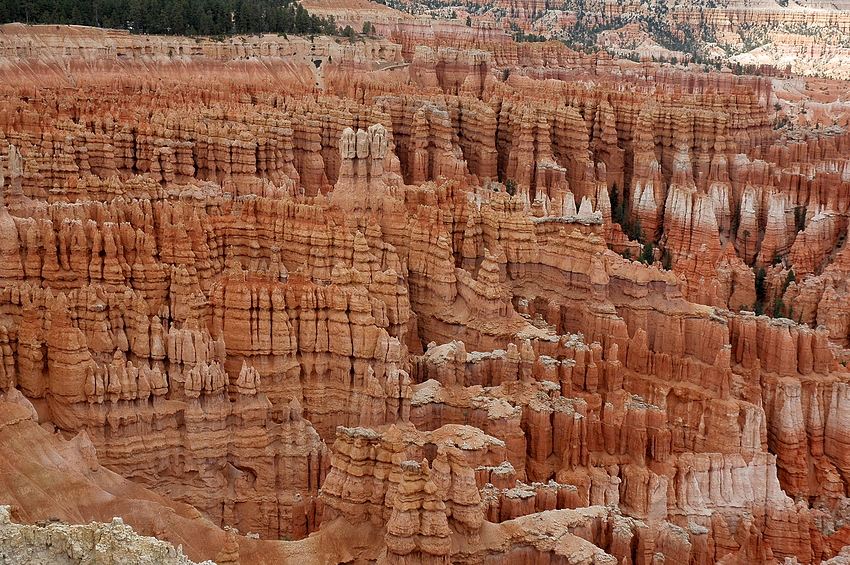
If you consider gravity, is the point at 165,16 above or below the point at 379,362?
above

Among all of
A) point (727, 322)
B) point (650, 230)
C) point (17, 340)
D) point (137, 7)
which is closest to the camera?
point (17, 340)

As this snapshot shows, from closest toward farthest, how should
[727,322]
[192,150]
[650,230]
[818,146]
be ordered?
[727,322]
[192,150]
[650,230]
[818,146]

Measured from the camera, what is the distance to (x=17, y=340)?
27797 mm

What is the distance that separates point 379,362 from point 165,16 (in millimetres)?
52797

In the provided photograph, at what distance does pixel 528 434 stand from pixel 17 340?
12735 mm

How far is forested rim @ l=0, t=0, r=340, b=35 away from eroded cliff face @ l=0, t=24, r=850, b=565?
21.4 m

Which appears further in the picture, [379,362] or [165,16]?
[165,16]

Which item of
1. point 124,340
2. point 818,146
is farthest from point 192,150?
point 818,146

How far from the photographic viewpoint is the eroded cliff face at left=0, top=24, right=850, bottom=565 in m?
23.3

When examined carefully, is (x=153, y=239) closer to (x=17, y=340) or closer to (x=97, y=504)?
(x=17, y=340)

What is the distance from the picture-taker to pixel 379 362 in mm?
29875

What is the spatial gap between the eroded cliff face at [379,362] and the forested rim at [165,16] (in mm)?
21395

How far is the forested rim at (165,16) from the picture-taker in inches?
2874

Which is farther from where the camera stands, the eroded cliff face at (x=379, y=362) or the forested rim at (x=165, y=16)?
the forested rim at (x=165, y=16)
